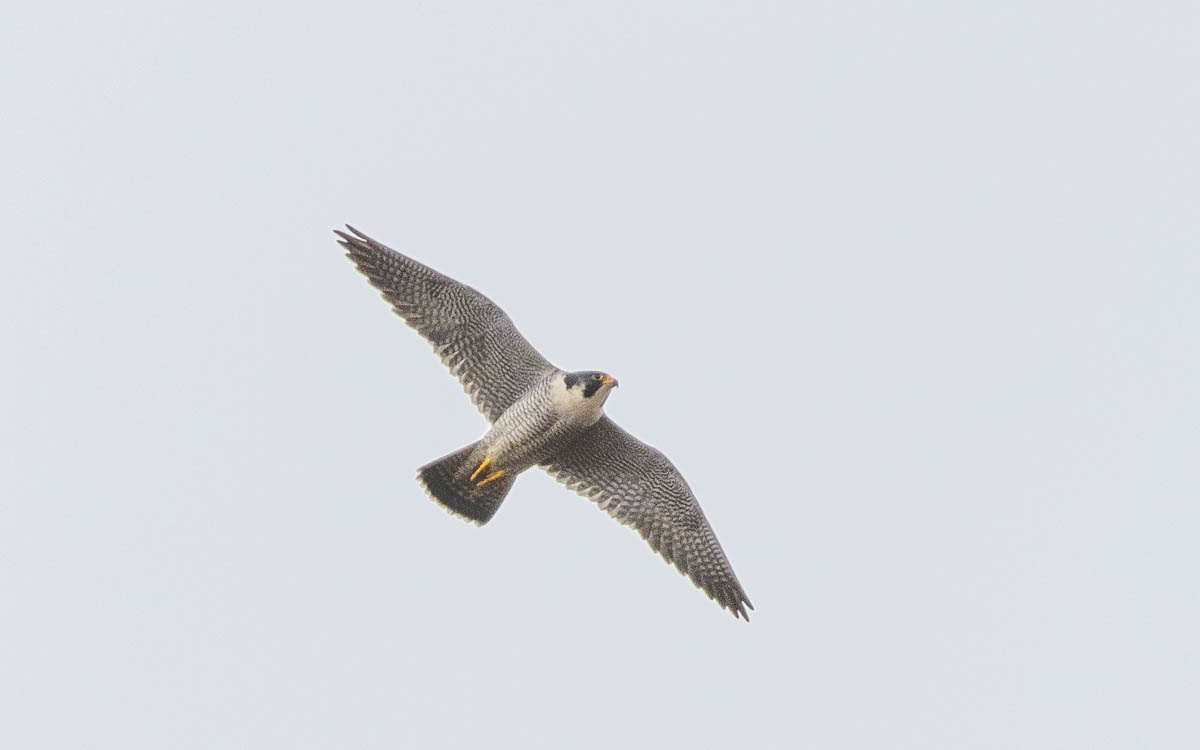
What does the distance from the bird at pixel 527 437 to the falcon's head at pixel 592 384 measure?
0.03 ft

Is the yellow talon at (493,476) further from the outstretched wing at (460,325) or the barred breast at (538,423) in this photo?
the outstretched wing at (460,325)

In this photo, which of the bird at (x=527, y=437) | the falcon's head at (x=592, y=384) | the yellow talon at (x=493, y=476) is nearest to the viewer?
the falcon's head at (x=592, y=384)

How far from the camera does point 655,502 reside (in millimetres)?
18672

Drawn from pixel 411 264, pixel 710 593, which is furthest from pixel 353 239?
pixel 710 593

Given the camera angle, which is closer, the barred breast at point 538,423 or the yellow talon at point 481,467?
the barred breast at point 538,423

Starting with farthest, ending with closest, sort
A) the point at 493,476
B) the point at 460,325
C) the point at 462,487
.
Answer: the point at 462,487 < the point at 493,476 < the point at 460,325

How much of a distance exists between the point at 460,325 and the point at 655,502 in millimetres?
2917

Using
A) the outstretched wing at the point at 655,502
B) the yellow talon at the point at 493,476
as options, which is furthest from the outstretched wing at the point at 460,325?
the outstretched wing at the point at 655,502

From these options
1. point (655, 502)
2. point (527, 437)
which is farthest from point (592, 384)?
point (655, 502)

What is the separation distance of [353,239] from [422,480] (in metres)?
2.72

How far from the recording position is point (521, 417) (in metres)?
17.8

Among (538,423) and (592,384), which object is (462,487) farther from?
(592,384)

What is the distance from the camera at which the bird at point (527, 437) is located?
17.8m

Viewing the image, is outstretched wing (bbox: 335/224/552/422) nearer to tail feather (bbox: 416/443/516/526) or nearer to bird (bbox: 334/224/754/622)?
bird (bbox: 334/224/754/622)
